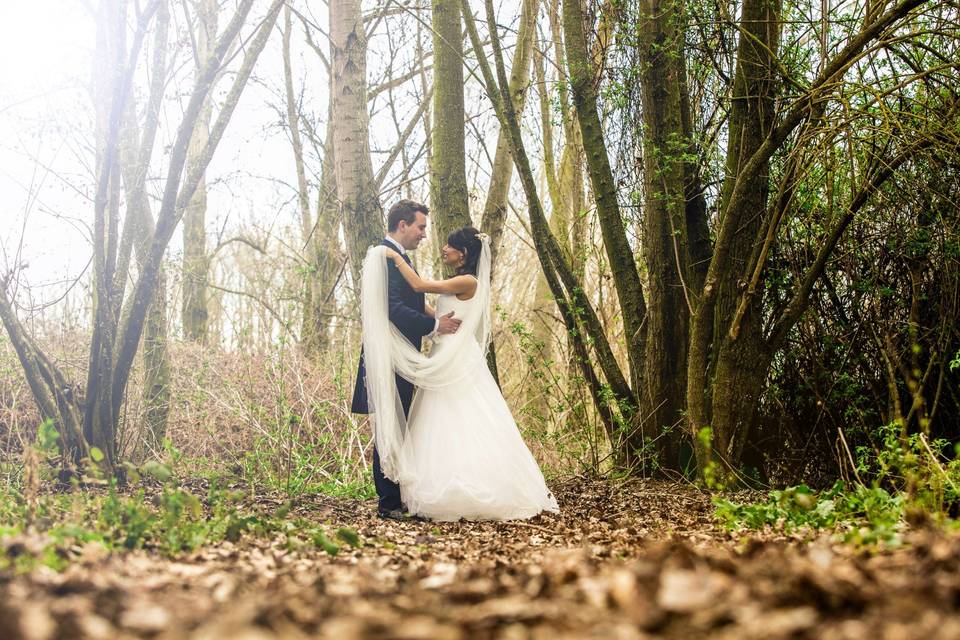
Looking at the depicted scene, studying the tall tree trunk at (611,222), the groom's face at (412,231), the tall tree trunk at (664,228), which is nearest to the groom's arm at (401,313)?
the groom's face at (412,231)

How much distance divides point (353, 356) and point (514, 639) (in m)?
7.58

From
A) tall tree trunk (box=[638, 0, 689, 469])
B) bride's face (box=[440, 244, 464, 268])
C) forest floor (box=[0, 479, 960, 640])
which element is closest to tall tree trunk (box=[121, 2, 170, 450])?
bride's face (box=[440, 244, 464, 268])

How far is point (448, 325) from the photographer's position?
22.0 ft

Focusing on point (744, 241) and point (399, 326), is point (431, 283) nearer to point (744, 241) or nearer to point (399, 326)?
point (399, 326)

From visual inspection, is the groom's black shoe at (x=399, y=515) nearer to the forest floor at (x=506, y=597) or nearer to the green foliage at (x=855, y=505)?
the green foliage at (x=855, y=505)

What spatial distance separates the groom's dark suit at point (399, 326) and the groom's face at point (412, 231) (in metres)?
0.10

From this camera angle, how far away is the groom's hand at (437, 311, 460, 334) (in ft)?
22.0

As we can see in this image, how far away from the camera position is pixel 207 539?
4.11 meters

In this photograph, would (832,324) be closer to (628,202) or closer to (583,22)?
(628,202)

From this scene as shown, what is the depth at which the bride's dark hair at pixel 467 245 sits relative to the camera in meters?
6.85

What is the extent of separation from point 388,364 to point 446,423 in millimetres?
603

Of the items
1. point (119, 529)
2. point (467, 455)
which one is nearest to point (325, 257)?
point (467, 455)

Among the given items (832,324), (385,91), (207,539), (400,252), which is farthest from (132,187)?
(385,91)

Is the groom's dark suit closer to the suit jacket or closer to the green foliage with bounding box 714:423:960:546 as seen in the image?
the suit jacket
